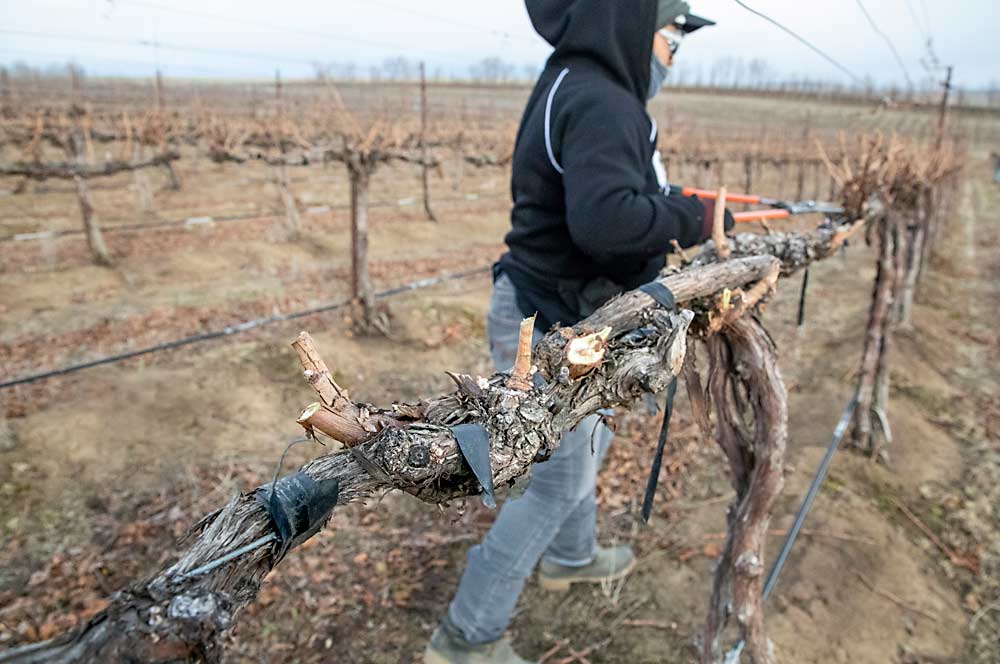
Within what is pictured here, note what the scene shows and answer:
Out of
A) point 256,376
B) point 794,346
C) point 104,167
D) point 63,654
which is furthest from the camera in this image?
point 104,167

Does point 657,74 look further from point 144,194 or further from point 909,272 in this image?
point 144,194

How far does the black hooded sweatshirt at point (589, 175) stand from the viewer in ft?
5.52

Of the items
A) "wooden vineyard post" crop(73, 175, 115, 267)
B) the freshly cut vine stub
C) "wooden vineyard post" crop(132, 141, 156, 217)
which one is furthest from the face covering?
"wooden vineyard post" crop(132, 141, 156, 217)

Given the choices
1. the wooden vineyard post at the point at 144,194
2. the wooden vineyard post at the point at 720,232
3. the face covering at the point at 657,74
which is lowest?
the wooden vineyard post at the point at 144,194

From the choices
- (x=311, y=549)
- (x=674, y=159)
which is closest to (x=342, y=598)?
(x=311, y=549)

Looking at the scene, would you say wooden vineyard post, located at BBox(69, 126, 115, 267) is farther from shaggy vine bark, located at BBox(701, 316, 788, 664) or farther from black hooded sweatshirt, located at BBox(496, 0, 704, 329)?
shaggy vine bark, located at BBox(701, 316, 788, 664)

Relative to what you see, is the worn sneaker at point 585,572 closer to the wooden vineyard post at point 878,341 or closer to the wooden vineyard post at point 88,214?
the wooden vineyard post at point 878,341

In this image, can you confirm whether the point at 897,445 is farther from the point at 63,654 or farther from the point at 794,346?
the point at 63,654

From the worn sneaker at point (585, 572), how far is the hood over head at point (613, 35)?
221 centimetres

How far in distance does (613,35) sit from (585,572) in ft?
7.84

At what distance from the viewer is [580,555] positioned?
119 inches

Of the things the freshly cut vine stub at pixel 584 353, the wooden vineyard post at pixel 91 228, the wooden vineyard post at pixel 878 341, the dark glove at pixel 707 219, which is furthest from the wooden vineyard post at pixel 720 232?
the wooden vineyard post at pixel 91 228

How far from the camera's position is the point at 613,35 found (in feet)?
6.08

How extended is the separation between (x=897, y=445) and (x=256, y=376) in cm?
512
